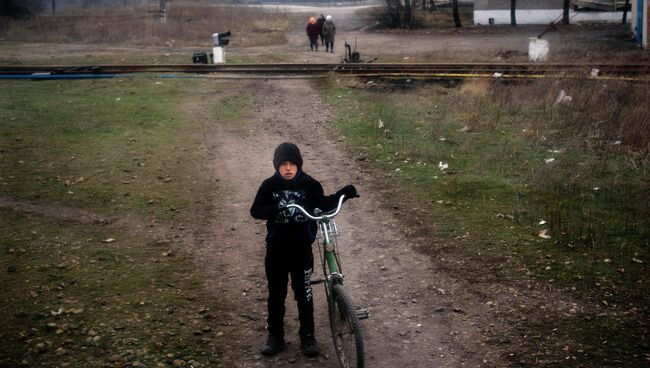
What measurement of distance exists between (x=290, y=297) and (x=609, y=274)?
3.42m

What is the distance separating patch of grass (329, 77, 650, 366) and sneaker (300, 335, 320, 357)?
2.36 metres

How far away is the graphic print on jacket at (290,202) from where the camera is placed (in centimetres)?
499

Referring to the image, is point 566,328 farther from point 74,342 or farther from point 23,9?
point 23,9

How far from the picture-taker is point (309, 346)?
17.2 feet

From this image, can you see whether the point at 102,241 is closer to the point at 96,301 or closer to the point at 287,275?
the point at 96,301

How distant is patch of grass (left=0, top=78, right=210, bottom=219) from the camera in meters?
9.52

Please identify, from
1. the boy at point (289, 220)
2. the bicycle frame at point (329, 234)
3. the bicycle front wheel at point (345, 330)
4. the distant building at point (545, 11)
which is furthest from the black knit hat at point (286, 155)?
the distant building at point (545, 11)

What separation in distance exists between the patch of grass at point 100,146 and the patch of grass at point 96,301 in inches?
52.9

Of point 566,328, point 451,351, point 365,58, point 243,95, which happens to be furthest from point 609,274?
point 365,58

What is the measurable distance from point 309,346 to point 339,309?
1.93 ft

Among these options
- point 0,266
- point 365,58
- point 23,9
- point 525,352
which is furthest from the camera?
point 23,9

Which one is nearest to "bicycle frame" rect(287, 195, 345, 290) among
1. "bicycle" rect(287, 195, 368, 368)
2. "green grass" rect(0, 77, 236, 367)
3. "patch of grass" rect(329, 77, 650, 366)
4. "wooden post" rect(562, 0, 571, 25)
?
"bicycle" rect(287, 195, 368, 368)

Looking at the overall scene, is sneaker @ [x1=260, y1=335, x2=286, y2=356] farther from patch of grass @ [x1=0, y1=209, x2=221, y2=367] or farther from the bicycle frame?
the bicycle frame

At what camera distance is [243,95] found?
17.1 m
